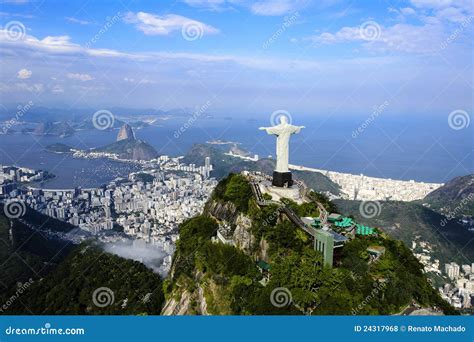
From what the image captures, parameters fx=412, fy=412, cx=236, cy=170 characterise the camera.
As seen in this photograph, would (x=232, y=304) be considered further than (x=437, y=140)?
No

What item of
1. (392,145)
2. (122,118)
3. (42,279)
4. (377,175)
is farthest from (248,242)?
(122,118)

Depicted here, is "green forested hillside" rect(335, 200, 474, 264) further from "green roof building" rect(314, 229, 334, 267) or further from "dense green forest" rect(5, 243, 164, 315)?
"green roof building" rect(314, 229, 334, 267)

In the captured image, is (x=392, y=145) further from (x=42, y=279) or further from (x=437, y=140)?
(x=42, y=279)

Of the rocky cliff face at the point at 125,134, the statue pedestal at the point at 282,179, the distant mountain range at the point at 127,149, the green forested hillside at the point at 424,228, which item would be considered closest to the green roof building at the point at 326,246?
the statue pedestal at the point at 282,179

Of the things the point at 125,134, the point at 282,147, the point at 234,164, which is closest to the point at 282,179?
the point at 282,147

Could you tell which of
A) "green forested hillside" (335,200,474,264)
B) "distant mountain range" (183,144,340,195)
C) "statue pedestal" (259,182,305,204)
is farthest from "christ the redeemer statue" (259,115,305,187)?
"distant mountain range" (183,144,340,195)

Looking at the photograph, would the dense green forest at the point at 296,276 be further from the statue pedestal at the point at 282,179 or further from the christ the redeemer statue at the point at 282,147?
the christ the redeemer statue at the point at 282,147

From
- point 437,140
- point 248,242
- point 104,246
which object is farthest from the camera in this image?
point 437,140

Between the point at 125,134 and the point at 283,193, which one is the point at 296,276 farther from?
the point at 125,134
